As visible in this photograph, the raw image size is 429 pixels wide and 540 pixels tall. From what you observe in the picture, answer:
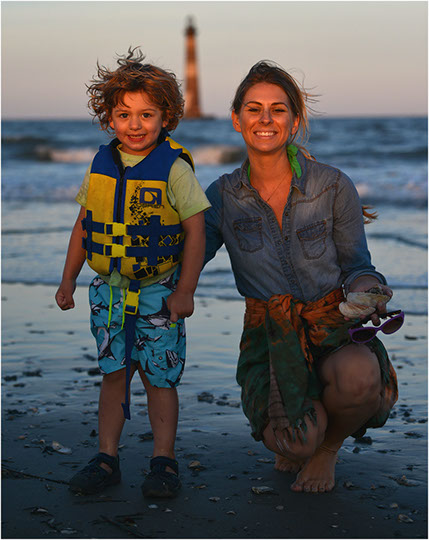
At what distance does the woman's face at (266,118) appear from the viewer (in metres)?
3.21

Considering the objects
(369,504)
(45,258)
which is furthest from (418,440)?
(45,258)

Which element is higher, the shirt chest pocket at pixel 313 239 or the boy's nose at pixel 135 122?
the boy's nose at pixel 135 122

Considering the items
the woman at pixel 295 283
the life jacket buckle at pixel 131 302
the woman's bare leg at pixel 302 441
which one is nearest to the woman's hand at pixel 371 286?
the woman at pixel 295 283

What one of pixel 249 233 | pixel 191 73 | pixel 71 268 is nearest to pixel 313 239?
pixel 249 233

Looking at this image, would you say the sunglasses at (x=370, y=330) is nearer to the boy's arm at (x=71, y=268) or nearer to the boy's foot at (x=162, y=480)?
the boy's foot at (x=162, y=480)

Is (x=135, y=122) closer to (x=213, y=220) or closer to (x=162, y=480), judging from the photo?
(x=213, y=220)

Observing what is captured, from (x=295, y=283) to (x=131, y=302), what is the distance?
0.70 m

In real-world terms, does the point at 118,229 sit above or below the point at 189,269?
above

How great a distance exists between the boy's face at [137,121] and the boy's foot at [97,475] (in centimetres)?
134

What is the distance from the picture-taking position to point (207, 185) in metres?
15.0

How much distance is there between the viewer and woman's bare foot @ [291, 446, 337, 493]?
3.09 m

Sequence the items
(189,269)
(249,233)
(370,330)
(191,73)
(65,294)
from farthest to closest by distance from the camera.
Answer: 1. (191,73)
2. (65,294)
3. (249,233)
4. (189,269)
5. (370,330)

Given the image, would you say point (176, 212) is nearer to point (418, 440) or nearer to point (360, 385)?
point (360, 385)

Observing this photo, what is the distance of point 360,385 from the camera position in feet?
9.72
